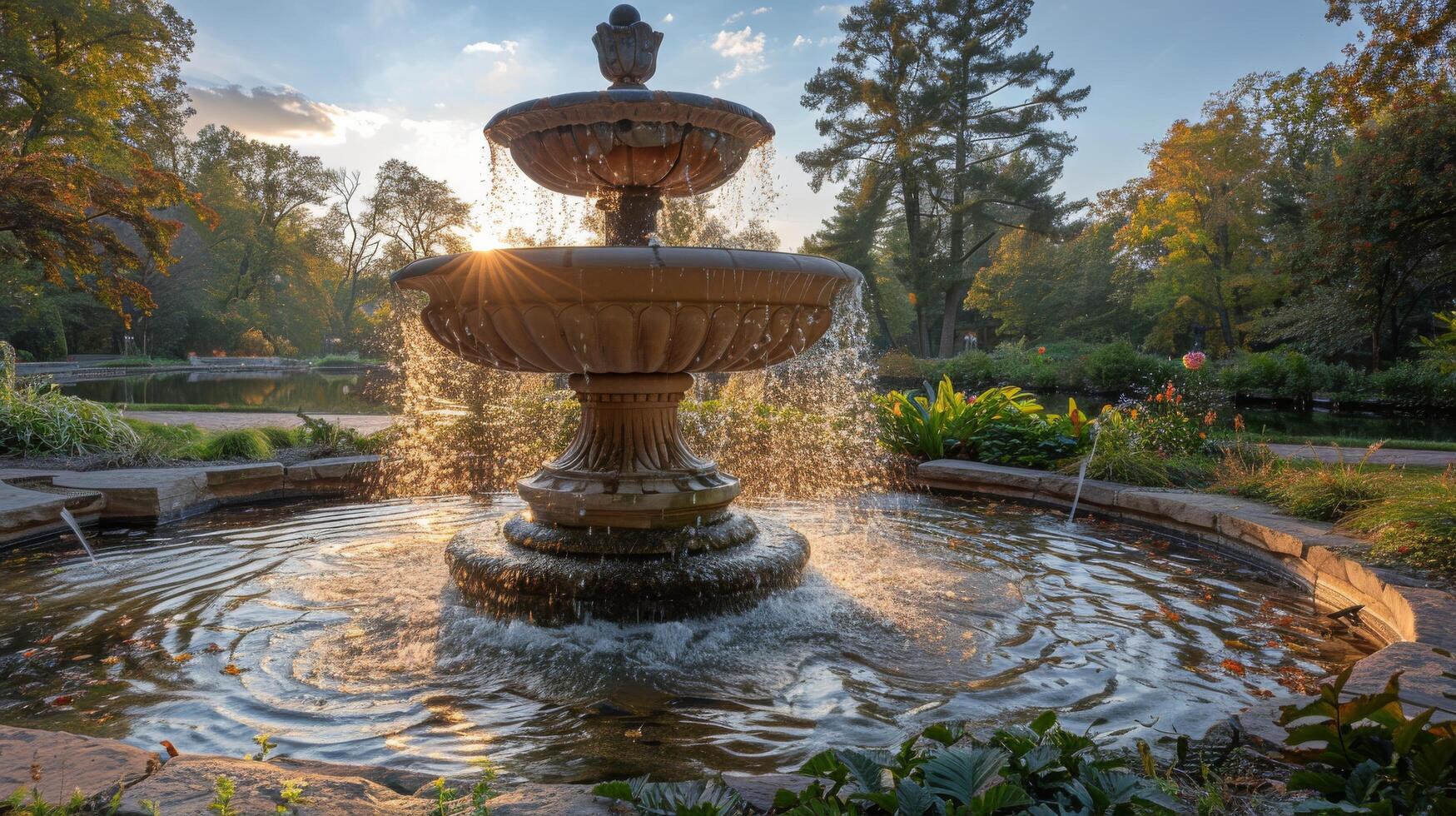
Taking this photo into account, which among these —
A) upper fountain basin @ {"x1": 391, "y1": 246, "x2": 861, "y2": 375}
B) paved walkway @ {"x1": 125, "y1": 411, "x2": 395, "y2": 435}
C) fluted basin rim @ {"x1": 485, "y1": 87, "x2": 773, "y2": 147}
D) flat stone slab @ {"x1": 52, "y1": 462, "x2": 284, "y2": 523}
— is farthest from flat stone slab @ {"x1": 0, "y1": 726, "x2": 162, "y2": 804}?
paved walkway @ {"x1": 125, "y1": 411, "x2": 395, "y2": 435}

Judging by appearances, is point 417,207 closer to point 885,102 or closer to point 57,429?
point 885,102

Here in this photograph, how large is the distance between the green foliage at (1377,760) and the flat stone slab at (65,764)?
2.37 m

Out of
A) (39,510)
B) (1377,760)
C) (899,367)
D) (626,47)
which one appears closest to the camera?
(1377,760)

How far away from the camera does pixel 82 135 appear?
14648mm

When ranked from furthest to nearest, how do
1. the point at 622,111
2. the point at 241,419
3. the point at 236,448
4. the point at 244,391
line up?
the point at 244,391 < the point at 241,419 < the point at 236,448 < the point at 622,111

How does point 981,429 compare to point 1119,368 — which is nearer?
point 981,429

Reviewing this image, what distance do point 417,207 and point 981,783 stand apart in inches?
1843

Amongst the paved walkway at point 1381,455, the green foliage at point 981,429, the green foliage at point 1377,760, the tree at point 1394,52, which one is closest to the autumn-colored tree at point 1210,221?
the tree at point 1394,52

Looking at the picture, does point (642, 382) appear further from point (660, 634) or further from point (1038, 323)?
point (1038, 323)

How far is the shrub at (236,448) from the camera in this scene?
7.47 metres

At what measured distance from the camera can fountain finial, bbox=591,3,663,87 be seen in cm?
416

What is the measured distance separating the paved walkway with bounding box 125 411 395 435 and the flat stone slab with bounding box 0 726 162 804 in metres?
8.75

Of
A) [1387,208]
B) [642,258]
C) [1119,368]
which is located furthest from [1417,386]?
[642,258]

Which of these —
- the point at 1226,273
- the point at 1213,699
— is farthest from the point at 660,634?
the point at 1226,273
